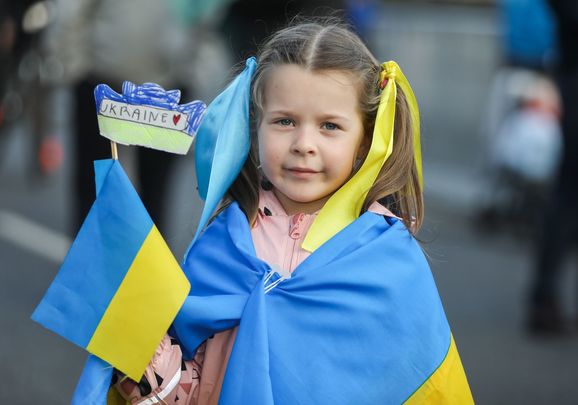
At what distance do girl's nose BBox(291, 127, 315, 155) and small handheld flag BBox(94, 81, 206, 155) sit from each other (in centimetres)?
27

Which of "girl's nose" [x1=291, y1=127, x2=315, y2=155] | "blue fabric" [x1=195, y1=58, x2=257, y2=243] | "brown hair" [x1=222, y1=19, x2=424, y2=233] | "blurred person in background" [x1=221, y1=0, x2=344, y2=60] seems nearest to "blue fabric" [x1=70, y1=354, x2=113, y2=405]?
"blue fabric" [x1=195, y1=58, x2=257, y2=243]

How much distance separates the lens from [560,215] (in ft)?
20.8

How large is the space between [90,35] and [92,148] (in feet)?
1.69

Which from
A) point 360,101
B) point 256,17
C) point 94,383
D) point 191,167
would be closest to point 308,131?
point 360,101

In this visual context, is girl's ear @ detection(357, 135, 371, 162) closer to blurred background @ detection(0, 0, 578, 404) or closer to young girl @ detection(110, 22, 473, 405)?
young girl @ detection(110, 22, 473, 405)

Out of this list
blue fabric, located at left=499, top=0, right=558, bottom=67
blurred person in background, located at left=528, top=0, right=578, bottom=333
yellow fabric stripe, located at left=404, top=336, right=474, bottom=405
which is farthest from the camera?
blue fabric, located at left=499, top=0, right=558, bottom=67

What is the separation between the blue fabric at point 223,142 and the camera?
2.98m

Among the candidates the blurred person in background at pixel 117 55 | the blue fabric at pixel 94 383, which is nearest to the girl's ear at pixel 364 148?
the blue fabric at pixel 94 383

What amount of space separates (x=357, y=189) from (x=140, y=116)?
541mm

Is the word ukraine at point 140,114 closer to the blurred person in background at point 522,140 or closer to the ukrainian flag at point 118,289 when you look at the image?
the ukrainian flag at point 118,289

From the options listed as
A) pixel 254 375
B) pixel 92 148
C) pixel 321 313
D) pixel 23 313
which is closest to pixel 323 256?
pixel 321 313

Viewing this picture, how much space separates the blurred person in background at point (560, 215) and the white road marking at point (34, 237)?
2.68m

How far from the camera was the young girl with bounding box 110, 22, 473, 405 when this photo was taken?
275cm

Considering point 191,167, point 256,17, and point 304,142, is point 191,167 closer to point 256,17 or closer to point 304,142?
point 256,17
